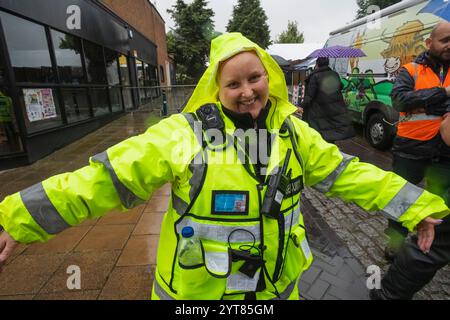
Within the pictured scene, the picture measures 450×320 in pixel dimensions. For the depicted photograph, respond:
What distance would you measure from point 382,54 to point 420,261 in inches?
229

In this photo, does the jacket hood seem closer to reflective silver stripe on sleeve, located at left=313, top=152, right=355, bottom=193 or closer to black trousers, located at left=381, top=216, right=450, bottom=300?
reflective silver stripe on sleeve, located at left=313, top=152, right=355, bottom=193

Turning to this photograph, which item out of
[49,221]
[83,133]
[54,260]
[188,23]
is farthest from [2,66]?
[188,23]

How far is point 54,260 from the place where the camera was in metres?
2.90

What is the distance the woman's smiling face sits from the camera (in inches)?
52.7

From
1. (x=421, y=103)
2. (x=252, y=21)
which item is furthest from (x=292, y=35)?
(x=421, y=103)

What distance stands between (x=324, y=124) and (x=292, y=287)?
3745 millimetres

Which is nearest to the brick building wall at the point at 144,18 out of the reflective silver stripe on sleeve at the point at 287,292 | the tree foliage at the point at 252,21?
the reflective silver stripe on sleeve at the point at 287,292

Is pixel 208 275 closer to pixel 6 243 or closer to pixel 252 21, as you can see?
pixel 6 243

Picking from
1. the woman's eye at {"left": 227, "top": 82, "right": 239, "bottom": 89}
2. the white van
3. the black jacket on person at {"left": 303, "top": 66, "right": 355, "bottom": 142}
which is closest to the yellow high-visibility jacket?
the woman's eye at {"left": 227, "top": 82, "right": 239, "bottom": 89}

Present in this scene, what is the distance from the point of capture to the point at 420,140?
8.18 feet

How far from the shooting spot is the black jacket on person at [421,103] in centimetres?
237

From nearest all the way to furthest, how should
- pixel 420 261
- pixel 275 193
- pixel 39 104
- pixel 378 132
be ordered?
pixel 275 193 < pixel 420 261 < pixel 39 104 < pixel 378 132

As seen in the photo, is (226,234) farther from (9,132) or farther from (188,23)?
(188,23)

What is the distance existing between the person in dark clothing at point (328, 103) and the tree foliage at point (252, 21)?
43.5 meters
